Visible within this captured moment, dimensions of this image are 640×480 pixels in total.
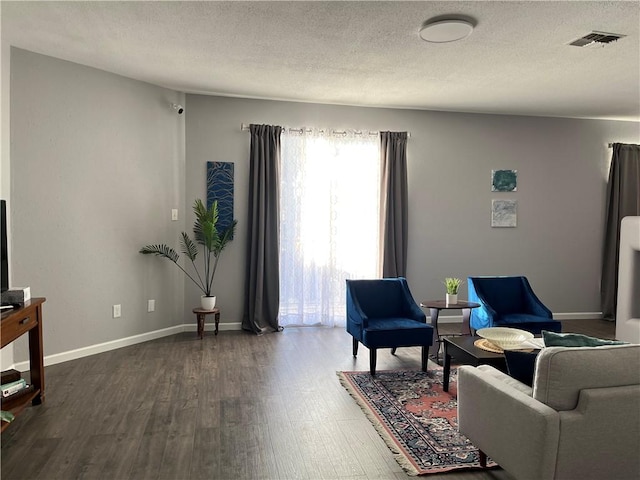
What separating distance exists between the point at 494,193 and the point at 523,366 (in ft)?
15.2

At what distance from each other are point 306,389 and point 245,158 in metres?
3.08

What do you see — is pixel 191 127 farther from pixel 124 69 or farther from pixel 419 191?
pixel 419 191

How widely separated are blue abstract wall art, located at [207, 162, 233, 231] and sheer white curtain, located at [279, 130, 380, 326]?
24.7 inches

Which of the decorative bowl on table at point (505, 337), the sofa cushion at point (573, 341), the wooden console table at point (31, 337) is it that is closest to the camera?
the sofa cushion at point (573, 341)

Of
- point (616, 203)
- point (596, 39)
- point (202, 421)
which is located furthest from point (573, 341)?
point (616, 203)

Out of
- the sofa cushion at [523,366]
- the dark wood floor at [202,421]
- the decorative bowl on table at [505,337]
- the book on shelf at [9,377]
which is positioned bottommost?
the dark wood floor at [202,421]

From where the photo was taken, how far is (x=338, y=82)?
5.15 meters

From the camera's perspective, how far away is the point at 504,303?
5137 millimetres

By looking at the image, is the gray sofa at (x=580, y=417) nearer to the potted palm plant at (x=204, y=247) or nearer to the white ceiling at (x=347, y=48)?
the white ceiling at (x=347, y=48)

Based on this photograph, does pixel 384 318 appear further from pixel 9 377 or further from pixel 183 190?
pixel 9 377

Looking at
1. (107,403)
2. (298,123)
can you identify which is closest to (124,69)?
(298,123)

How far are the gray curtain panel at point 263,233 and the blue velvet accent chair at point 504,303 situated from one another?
2.28m

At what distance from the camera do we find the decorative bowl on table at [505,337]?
11.5ft

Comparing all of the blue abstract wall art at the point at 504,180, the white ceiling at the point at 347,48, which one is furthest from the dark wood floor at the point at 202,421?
the blue abstract wall art at the point at 504,180
